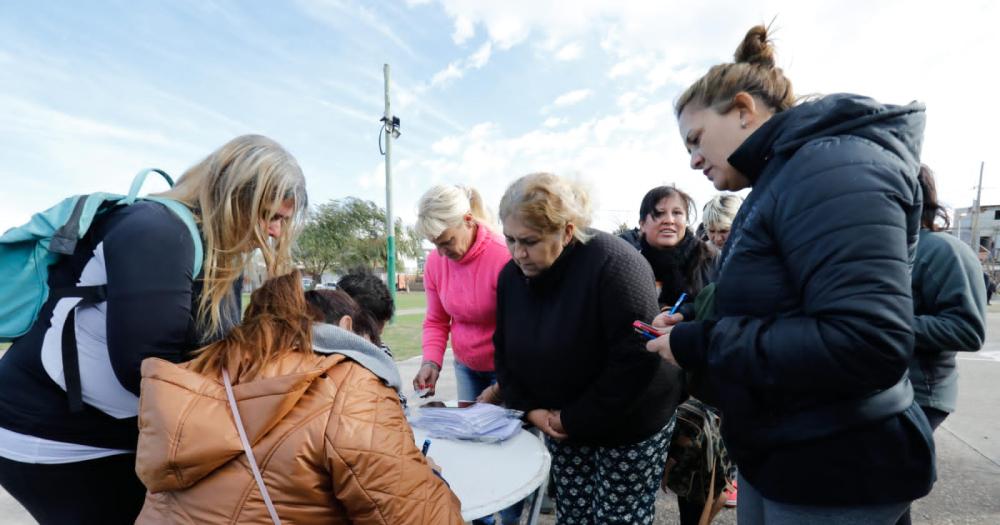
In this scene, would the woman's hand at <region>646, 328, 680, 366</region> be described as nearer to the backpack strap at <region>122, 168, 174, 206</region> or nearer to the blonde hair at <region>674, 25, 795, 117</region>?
the blonde hair at <region>674, 25, 795, 117</region>

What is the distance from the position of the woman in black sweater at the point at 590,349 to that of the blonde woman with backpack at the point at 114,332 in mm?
870

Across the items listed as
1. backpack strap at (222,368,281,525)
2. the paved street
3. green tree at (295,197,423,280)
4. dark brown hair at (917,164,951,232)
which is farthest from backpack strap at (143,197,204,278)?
green tree at (295,197,423,280)

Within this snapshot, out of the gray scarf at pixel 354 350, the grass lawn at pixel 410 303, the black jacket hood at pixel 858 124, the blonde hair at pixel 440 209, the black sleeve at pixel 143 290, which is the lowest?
the grass lawn at pixel 410 303

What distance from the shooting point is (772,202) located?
0.96m

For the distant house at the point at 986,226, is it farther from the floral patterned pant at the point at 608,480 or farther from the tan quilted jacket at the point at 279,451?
the tan quilted jacket at the point at 279,451

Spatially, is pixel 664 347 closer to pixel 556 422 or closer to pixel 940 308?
pixel 556 422

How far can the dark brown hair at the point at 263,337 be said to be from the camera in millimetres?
1082

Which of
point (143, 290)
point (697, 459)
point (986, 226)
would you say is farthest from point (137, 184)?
point (986, 226)

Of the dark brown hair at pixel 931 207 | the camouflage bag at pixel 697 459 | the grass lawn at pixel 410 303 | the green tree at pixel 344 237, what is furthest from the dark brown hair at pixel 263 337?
the green tree at pixel 344 237

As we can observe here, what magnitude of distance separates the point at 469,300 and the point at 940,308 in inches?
78.8

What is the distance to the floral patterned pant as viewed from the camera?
1710mm

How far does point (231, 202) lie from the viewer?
1.30m

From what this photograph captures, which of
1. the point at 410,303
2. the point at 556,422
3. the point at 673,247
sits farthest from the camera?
the point at 410,303

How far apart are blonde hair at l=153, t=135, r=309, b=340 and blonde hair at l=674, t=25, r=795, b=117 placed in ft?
3.74
